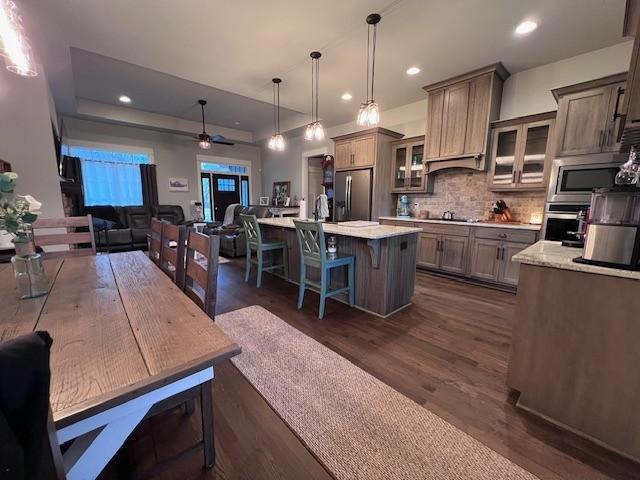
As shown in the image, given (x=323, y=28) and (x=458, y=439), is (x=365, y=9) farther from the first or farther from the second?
(x=458, y=439)

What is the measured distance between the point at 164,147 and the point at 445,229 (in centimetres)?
645

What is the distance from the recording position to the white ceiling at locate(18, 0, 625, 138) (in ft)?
7.61

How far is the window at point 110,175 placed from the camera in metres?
5.60

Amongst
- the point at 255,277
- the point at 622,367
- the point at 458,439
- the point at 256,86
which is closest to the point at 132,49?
the point at 256,86

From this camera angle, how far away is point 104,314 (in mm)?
956

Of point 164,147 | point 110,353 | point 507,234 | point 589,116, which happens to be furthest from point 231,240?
point 589,116

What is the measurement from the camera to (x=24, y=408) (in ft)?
1.13

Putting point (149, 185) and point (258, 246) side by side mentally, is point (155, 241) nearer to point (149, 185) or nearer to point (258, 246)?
point (258, 246)

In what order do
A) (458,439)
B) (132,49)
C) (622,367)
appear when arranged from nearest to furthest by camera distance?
(622,367)
(458,439)
(132,49)

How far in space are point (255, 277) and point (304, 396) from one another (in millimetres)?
2481

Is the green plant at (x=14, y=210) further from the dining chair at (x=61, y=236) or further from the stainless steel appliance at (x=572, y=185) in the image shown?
the stainless steel appliance at (x=572, y=185)

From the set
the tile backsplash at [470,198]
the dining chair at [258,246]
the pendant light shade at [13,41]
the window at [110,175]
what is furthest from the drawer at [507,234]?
the window at [110,175]

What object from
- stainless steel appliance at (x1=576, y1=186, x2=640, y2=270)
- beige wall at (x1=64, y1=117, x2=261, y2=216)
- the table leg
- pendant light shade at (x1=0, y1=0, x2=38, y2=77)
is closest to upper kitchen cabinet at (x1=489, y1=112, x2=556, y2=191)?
stainless steel appliance at (x1=576, y1=186, x2=640, y2=270)

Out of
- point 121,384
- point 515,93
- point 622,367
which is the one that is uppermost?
point 515,93
